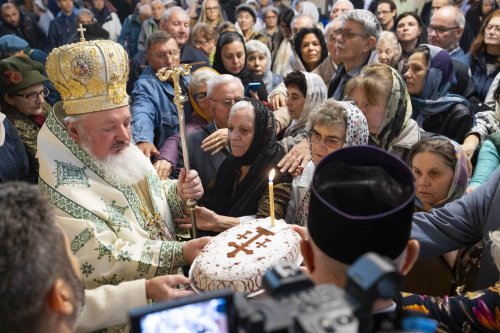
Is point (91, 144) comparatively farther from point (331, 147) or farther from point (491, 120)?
point (491, 120)

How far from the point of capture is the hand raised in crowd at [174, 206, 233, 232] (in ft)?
10.00

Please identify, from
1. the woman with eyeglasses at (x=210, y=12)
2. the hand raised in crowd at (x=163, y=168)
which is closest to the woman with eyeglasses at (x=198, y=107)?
the hand raised in crowd at (x=163, y=168)

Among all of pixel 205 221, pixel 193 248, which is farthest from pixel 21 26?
pixel 193 248

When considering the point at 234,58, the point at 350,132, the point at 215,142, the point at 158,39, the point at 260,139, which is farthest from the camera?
the point at 234,58

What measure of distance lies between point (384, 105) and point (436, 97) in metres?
1.18

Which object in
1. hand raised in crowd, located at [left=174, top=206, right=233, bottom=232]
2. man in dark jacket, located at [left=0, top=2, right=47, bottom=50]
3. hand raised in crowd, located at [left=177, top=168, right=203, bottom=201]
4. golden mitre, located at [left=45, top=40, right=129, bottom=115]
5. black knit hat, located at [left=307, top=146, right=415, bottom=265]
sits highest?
black knit hat, located at [left=307, top=146, right=415, bottom=265]

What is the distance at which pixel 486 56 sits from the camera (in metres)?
5.71

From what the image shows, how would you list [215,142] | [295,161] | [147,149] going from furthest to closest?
[147,149] → [215,142] → [295,161]

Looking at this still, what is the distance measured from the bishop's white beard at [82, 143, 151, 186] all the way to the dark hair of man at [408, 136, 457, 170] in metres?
1.50

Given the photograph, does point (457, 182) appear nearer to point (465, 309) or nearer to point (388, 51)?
point (465, 309)

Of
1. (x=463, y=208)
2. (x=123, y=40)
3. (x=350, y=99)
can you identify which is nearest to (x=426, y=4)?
(x=123, y=40)

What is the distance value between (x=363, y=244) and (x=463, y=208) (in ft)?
4.19

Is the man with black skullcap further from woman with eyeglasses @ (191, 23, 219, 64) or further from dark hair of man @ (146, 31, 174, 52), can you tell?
woman with eyeglasses @ (191, 23, 219, 64)

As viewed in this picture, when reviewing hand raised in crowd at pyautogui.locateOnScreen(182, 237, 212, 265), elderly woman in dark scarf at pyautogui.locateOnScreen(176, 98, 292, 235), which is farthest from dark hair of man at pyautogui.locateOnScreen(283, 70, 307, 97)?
hand raised in crowd at pyautogui.locateOnScreen(182, 237, 212, 265)
